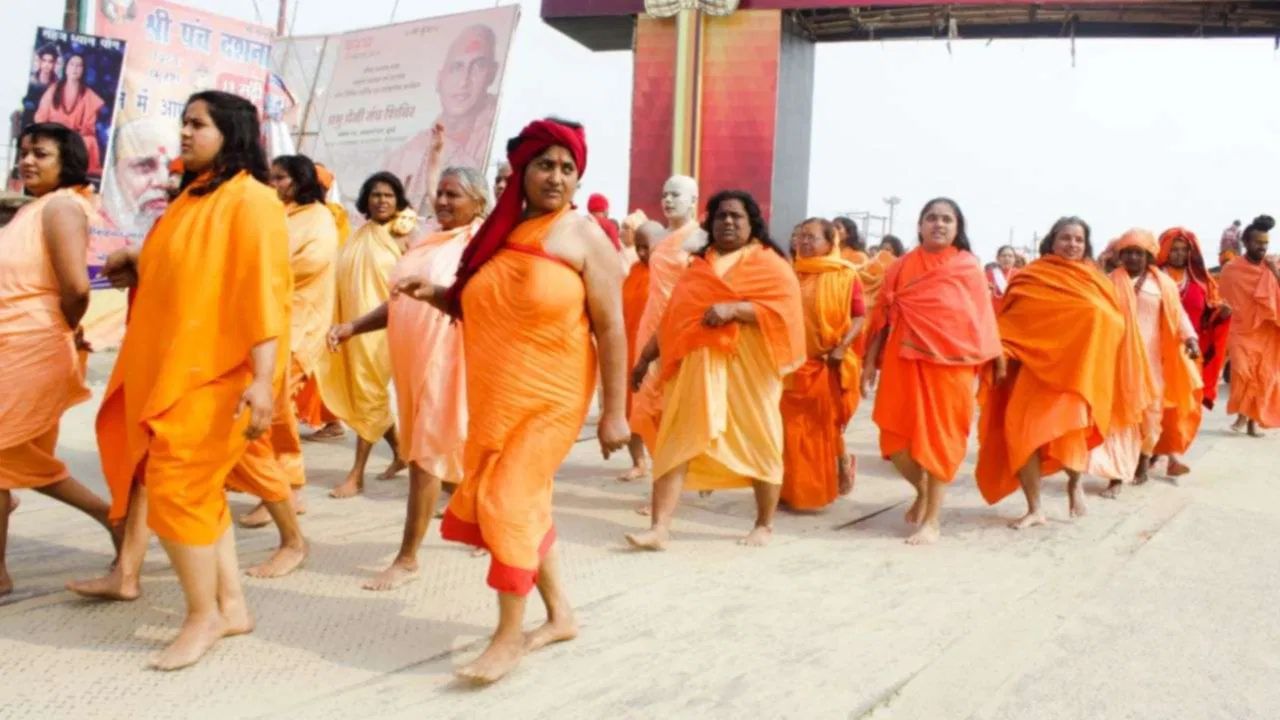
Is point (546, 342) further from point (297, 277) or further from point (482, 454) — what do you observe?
point (297, 277)

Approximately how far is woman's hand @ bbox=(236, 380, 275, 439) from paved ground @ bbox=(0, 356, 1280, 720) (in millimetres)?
763

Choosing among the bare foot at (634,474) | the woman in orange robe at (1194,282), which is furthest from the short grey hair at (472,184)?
the woman in orange robe at (1194,282)

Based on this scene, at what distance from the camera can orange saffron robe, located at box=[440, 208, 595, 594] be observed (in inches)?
137

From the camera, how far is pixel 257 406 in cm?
340

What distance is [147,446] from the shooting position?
3486mm

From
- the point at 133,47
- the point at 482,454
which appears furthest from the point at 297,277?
the point at 133,47

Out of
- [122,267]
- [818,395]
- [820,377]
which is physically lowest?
[818,395]

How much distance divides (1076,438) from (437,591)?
371 cm

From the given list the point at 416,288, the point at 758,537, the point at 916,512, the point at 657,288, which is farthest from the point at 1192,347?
the point at 416,288

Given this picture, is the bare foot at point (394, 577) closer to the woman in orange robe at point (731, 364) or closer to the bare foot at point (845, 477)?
the woman in orange robe at point (731, 364)

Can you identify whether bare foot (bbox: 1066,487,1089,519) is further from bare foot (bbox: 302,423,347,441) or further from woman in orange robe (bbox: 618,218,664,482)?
bare foot (bbox: 302,423,347,441)

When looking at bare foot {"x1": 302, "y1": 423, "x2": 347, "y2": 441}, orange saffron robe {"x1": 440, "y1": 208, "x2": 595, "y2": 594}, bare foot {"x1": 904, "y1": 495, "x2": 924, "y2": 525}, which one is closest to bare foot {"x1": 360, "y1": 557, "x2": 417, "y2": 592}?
orange saffron robe {"x1": 440, "y1": 208, "x2": 595, "y2": 594}

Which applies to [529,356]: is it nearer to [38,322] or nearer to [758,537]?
[38,322]

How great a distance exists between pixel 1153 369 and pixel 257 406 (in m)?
6.42
